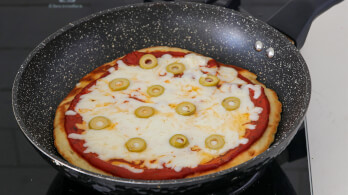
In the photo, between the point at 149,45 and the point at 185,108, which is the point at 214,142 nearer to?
the point at 185,108

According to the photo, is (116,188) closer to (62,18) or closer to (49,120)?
(49,120)

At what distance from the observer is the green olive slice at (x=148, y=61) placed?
5.17 feet

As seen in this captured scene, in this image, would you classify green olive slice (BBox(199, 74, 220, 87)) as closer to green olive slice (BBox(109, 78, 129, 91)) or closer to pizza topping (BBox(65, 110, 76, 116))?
green olive slice (BBox(109, 78, 129, 91))

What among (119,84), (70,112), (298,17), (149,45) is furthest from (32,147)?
(298,17)

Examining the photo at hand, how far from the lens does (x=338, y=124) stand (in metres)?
1.55

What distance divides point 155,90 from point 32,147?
1.28 ft

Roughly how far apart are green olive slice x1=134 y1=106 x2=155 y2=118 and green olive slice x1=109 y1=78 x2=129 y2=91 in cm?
12

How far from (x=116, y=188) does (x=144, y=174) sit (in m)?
0.16

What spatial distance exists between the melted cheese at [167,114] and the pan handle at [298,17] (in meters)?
0.22

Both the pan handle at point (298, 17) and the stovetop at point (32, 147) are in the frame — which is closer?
the stovetop at point (32, 147)

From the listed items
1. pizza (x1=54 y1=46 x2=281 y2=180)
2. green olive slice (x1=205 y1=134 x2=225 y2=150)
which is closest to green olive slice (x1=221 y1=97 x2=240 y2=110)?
pizza (x1=54 y1=46 x2=281 y2=180)

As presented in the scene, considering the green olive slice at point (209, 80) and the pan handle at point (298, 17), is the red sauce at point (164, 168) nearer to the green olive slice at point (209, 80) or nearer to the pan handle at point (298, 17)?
the green olive slice at point (209, 80)

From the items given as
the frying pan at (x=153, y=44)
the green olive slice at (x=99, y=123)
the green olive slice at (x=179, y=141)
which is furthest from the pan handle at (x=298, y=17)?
the green olive slice at (x=99, y=123)

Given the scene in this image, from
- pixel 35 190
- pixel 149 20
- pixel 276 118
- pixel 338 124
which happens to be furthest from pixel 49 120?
pixel 338 124
